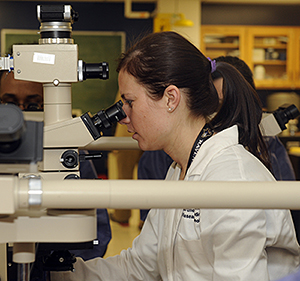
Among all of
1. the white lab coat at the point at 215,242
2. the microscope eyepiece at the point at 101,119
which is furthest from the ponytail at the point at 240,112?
the microscope eyepiece at the point at 101,119

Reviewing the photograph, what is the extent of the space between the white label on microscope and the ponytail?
2.01 ft

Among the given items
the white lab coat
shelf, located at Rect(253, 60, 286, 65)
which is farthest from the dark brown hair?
shelf, located at Rect(253, 60, 286, 65)

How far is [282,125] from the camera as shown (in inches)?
66.0

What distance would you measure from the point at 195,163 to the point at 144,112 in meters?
0.23

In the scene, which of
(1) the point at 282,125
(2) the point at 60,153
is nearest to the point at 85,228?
(2) the point at 60,153

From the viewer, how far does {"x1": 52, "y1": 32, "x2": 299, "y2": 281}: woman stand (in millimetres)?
1000

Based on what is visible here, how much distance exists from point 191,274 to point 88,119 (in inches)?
20.3

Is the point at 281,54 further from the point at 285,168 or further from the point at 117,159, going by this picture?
the point at 285,168

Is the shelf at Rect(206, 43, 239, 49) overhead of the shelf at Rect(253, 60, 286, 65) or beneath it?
overhead

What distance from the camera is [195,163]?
1.22 meters

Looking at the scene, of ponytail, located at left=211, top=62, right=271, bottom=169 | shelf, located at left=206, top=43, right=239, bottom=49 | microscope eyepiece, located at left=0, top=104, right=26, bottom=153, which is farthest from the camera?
shelf, located at left=206, top=43, right=239, bottom=49

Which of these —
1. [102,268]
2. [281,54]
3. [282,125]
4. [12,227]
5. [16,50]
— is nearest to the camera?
[12,227]

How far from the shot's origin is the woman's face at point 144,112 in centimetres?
129

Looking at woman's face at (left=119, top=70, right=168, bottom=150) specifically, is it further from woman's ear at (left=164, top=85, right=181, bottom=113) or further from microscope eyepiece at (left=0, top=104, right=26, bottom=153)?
microscope eyepiece at (left=0, top=104, right=26, bottom=153)
